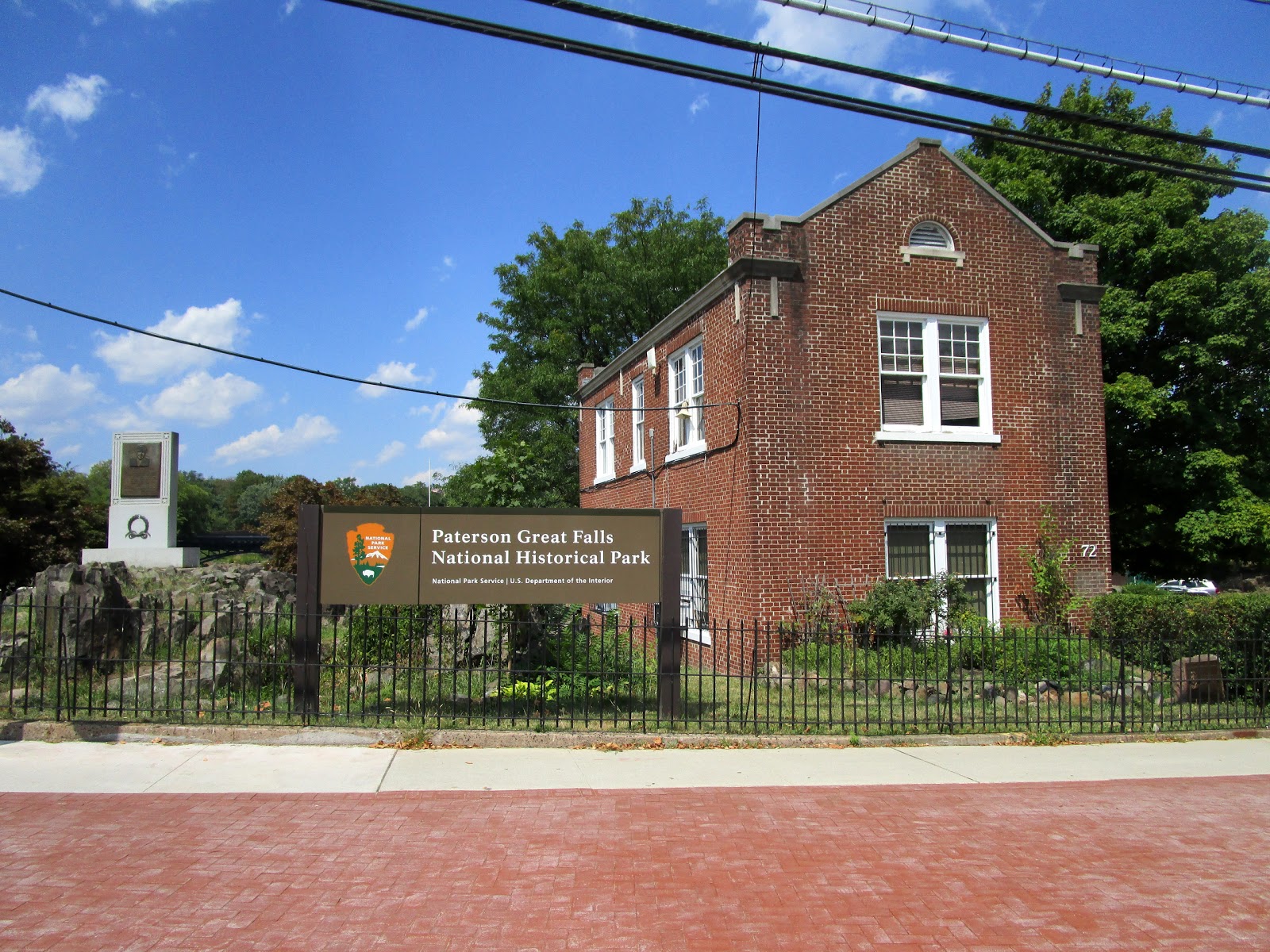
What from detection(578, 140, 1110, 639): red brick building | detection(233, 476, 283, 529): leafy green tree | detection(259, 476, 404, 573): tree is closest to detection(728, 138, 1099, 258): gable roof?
detection(578, 140, 1110, 639): red brick building

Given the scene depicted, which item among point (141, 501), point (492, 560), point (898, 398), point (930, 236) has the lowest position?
point (492, 560)

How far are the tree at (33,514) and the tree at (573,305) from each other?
41.5ft

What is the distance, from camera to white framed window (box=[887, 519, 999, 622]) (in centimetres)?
1444

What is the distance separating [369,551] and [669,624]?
322 cm

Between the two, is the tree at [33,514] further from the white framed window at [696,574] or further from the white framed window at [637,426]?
the white framed window at [696,574]

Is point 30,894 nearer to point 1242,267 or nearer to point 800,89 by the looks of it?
point 800,89

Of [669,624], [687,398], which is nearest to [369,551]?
[669,624]

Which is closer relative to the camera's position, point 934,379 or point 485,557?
point 485,557

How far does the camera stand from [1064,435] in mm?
15195

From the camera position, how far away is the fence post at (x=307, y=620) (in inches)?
367

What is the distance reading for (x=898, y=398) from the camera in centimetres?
1465

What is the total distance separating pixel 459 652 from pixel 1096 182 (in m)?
18.8

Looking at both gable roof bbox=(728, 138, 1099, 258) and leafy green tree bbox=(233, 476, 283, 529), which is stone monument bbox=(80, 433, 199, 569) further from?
leafy green tree bbox=(233, 476, 283, 529)

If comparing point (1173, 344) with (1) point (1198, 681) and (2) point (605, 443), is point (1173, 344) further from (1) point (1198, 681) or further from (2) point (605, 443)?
(2) point (605, 443)
